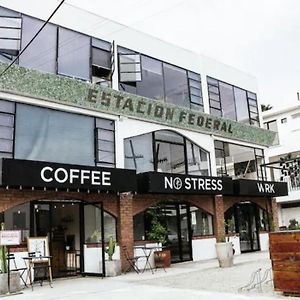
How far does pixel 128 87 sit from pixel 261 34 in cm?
709

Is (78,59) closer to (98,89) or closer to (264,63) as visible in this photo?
(98,89)

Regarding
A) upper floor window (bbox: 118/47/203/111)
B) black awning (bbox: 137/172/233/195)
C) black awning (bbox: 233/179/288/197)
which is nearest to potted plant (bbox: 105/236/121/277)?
black awning (bbox: 137/172/233/195)

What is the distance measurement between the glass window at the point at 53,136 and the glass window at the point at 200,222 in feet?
17.9

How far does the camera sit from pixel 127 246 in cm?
1439

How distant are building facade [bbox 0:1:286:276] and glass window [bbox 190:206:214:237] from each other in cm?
5

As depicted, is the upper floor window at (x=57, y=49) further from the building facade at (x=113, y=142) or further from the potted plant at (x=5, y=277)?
the potted plant at (x=5, y=277)

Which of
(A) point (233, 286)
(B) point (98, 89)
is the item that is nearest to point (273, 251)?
(A) point (233, 286)

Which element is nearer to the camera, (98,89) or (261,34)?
(261,34)

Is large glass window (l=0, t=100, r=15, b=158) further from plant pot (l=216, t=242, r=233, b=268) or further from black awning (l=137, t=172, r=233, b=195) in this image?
plant pot (l=216, t=242, r=233, b=268)

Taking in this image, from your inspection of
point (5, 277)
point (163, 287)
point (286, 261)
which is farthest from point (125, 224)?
point (286, 261)

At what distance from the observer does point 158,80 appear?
17125 mm

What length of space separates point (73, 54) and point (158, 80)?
398 centimetres

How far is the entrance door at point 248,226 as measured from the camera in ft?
65.5

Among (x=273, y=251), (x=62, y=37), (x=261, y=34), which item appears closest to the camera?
(x=273, y=251)
